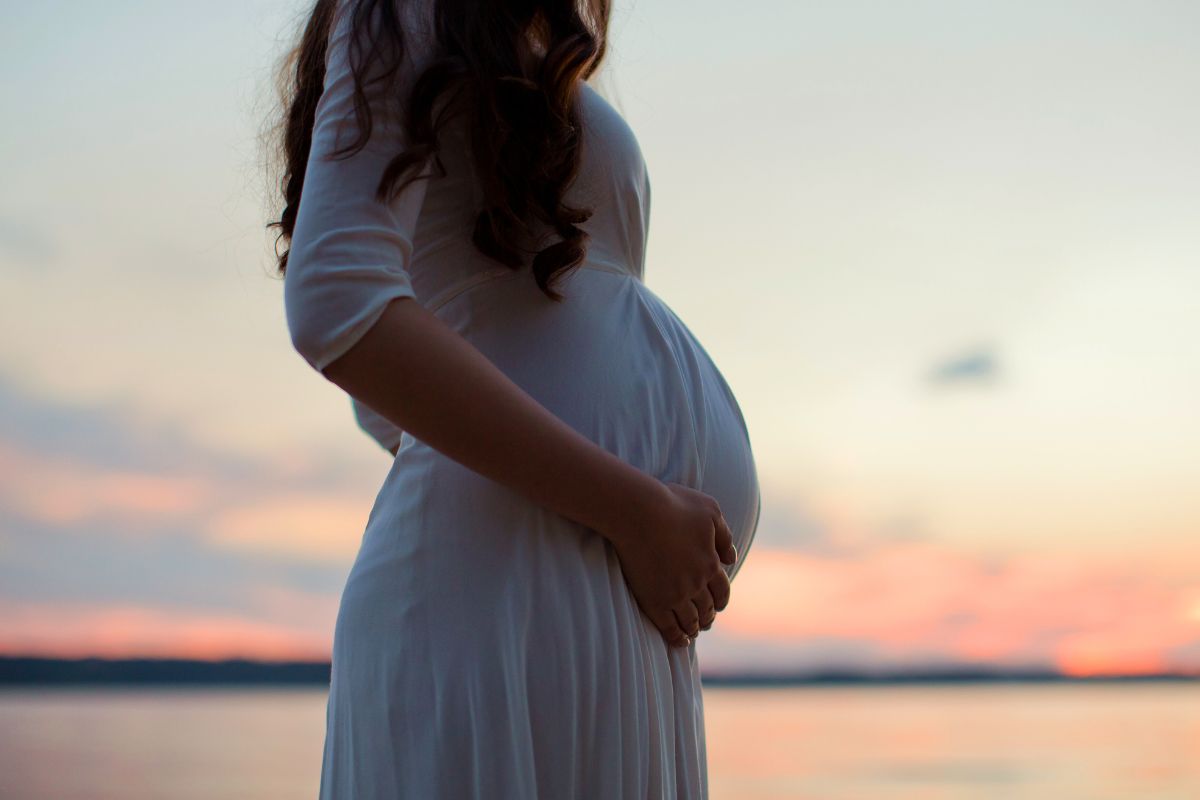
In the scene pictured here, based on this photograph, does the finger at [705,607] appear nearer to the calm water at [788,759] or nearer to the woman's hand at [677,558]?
the woman's hand at [677,558]

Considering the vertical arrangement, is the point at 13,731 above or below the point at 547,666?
above

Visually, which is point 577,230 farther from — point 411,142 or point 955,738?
point 955,738

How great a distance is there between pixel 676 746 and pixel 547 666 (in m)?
0.16

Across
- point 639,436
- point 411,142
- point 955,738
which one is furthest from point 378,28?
point 955,738

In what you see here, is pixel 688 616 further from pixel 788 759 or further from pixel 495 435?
pixel 788 759

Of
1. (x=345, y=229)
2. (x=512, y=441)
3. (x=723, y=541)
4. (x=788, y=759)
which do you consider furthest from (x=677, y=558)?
(x=788, y=759)

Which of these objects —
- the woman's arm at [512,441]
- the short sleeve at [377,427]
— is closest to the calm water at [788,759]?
the short sleeve at [377,427]

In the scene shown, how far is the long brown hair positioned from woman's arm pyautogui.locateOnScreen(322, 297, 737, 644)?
120mm

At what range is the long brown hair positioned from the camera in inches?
33.4

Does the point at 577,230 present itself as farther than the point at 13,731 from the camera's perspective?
No

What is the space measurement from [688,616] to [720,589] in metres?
0.03

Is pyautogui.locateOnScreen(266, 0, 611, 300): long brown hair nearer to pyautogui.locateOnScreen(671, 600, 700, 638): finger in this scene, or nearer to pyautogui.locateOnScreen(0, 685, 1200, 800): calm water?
pyautogui.locateOnScreen(671, 600, 700, 638): finger

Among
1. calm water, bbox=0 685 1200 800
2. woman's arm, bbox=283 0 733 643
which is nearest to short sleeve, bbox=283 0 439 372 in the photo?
woman's arm, bbox=283 0 733 643

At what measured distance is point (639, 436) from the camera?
3.00 ft
